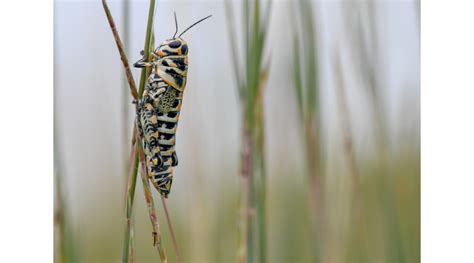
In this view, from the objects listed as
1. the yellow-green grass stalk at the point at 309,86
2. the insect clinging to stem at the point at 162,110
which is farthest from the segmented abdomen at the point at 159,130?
the yellow-green grass stalk at the point at 309,86

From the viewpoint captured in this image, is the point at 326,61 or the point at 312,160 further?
the point at 326,61

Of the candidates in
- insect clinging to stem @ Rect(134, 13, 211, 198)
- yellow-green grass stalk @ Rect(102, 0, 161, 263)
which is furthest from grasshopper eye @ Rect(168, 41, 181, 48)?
yellow-green grass stalk @ Rect(102, 0, 161, 263)

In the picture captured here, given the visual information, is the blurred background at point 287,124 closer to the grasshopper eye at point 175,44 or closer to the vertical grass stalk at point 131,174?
the grasshopper eye at point 175,44

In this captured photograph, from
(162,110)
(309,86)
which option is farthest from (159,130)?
(309,86)
